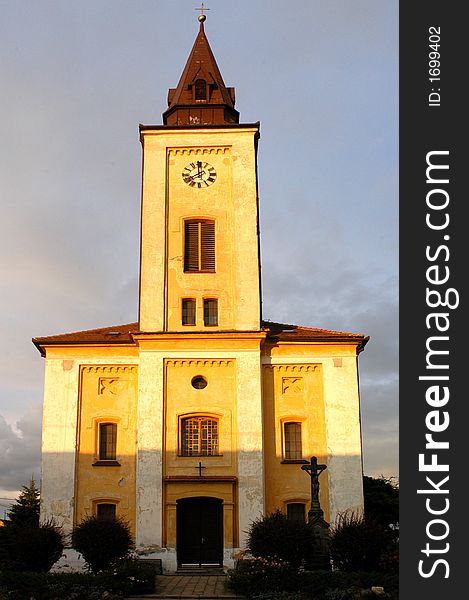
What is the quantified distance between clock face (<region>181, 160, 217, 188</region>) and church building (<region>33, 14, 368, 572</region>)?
5.7 inches

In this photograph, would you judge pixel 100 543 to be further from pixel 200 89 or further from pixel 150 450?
pixel 200 89

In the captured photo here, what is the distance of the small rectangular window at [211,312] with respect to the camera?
30266 mm

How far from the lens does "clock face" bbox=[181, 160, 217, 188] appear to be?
106 feet

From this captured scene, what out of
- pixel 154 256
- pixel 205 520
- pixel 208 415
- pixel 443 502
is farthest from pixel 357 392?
pixel 443 502

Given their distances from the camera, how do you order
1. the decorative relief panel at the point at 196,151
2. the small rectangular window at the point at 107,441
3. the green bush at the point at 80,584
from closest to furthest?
the green bush at the point at 80,584 < the small rectangular window at the point at 107,441 < the decorative relief panel at the point at 196,151

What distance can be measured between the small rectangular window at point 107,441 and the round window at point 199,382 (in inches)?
141

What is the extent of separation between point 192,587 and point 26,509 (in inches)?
883

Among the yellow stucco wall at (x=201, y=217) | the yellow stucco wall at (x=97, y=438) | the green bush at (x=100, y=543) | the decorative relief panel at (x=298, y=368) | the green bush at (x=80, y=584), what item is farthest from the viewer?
the yellow stucco wall at (x=201, y=217)

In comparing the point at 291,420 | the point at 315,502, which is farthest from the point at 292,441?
the point at 315,502

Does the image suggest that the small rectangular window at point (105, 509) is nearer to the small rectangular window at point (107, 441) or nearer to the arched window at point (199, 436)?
the small rectangular window at point (107, 441)

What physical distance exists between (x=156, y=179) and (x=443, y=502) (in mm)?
23399

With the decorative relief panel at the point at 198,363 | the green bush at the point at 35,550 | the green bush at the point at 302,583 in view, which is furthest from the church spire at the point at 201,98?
the green bush at the point at 302,583

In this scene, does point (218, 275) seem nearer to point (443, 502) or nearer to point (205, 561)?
point (205, 561)

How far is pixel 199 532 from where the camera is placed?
2783 centimetres
